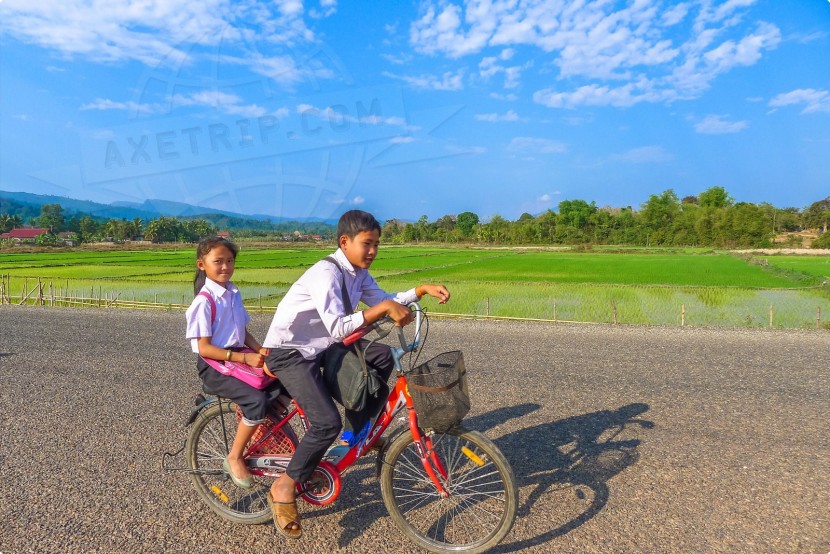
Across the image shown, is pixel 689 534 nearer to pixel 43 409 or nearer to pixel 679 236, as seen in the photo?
pixel 43 409

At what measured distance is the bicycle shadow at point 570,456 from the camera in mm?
3080

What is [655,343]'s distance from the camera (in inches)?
340

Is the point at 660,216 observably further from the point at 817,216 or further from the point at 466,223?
the point at 466,223

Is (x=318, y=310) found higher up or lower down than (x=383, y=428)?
higher up

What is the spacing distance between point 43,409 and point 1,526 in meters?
2.53

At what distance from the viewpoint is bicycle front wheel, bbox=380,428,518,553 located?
2.42 m

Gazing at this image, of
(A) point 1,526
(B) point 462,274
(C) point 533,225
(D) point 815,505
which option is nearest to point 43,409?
(A) point 1,526

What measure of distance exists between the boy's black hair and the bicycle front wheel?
0.95 meters

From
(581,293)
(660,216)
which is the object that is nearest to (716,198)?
(660,216)

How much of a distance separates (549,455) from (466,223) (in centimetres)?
10452

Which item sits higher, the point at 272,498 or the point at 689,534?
the point at 272,498

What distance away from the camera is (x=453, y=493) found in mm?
2635

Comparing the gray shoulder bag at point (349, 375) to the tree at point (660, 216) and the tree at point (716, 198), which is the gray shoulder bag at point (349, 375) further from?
the tree at point (716, 198)

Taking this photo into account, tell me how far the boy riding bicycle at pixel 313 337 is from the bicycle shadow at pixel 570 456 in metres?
1.02
